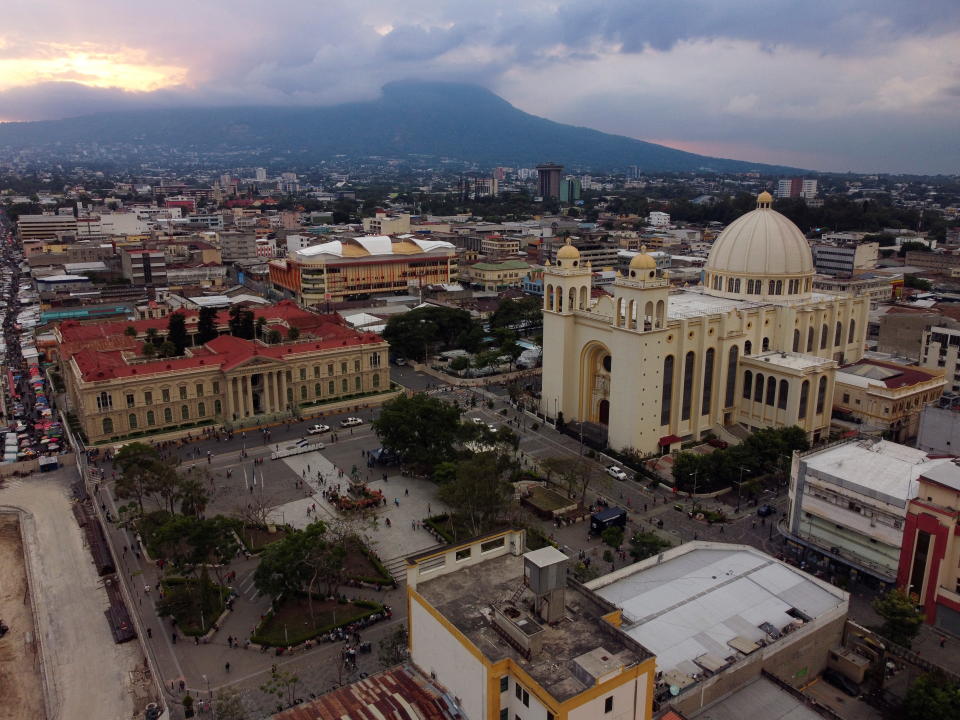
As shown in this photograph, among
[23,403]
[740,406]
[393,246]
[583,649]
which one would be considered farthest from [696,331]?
[393,246]

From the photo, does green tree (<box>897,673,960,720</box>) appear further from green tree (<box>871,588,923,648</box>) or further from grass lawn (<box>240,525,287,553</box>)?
grass lawn (<box>240,525,287,553</box>)

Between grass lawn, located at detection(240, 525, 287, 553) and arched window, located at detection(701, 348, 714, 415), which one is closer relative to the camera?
grass lawn, located at detection(240, 525, 287, 553)

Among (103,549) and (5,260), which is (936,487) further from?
(5,260)

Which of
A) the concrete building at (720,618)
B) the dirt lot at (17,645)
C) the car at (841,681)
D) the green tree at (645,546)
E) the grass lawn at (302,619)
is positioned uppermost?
the concrete building at (720,618)

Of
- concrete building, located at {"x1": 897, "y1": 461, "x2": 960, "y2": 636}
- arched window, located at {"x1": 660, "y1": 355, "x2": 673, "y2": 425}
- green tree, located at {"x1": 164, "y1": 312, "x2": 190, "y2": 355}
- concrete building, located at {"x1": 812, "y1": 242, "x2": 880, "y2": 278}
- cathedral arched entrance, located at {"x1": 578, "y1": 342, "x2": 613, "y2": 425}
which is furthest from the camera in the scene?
concrete building, located at {"x1": 812, "y1": 242, "x2": 880, "y2": 278}

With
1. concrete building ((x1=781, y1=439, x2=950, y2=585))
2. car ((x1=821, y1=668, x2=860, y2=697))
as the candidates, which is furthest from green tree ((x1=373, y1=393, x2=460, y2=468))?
car ((x1=821, y1=668, x2=860, y2=697))

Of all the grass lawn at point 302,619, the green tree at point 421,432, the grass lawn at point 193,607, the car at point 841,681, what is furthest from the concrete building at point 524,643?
the green tree at point 421,432

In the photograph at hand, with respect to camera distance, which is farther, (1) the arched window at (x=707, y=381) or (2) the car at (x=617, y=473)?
(1) the arched window at (x=707, y=381)

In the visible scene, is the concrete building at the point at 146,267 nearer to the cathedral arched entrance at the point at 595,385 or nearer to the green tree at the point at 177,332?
the green tree at the point at 177,332

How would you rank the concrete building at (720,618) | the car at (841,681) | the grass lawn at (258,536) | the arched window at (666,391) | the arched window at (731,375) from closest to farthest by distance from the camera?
1. the concrete building at (720,618)
2. the car at (841,681)
3. the grass lawn at (258,536)
4. the arched window at (666,391)
5. the arched window at (731,375)
